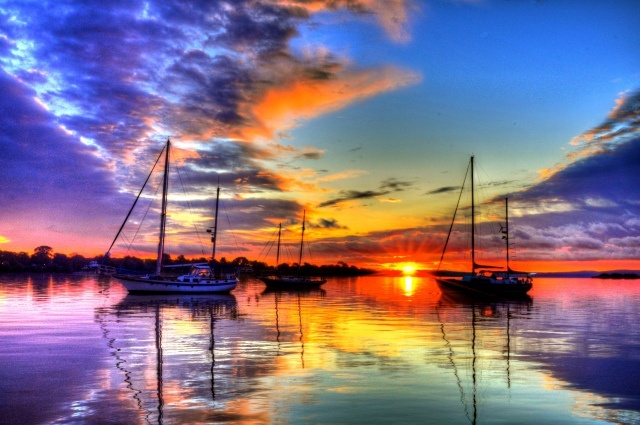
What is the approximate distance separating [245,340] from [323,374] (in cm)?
1026

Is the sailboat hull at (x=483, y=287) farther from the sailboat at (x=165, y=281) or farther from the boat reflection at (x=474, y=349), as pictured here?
the sailboat at (x=165, y=281)

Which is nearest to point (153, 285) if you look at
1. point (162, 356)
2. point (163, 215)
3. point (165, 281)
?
point (165, 281)

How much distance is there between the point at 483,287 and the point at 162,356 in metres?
63.0

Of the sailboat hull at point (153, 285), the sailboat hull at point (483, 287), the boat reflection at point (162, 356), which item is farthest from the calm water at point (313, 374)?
the sailboat hull at point (153, 285)

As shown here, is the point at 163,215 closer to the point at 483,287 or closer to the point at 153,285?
the point at 153,285

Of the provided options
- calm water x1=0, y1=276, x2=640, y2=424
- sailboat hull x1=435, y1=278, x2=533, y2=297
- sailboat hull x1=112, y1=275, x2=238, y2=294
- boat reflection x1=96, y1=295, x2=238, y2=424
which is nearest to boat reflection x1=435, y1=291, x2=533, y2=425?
calm water x1=0, y1=276, x2=640, y2=424

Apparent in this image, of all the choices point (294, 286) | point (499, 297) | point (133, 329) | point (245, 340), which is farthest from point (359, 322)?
point (294, 286)

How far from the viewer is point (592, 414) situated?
48.4ft

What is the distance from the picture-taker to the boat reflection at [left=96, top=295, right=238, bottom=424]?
15.9 m

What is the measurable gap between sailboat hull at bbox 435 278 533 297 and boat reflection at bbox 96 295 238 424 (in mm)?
42846

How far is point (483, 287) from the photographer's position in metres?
77.9

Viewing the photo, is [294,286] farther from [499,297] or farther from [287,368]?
[287,368]

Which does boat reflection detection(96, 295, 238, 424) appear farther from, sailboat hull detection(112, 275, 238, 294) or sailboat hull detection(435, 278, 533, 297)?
sailboat hull detection(435, 278, 533, 297)

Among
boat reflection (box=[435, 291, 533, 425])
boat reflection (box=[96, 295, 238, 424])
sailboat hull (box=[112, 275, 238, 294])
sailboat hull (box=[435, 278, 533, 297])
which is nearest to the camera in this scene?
boat reflection (box=[96, 295, 238, 424])
